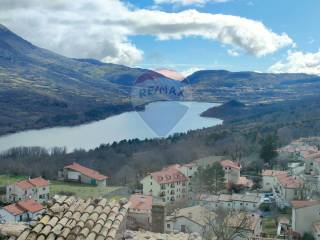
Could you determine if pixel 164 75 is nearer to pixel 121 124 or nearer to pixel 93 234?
pixel 93 234

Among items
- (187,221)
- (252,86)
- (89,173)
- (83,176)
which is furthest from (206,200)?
(252,86)

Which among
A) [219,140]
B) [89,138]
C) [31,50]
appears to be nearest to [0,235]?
[219,140]

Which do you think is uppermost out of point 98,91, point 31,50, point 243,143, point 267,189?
point 31,50

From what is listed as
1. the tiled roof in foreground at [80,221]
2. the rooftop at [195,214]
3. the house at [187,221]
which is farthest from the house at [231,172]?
the tiled roof in foreground at [80,221]

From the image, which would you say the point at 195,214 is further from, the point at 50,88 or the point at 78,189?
the point at 50,88

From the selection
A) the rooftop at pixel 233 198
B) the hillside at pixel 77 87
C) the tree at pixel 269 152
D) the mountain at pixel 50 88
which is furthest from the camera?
the hillside at pixel 77 87

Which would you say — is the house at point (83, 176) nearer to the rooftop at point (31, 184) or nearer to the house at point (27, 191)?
the rooftop at point (31, 184)
